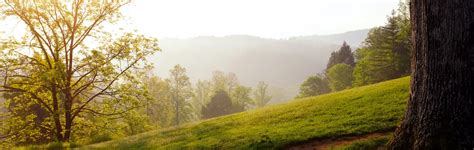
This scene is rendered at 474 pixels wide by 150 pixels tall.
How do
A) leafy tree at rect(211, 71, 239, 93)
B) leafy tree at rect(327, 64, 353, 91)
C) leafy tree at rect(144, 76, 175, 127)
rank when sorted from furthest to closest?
leafy tree at rect(211, 71, 239, 93), leafy tree at rect(327, 64, 353, 91), leafy tree at rect(144, 76, 175, 127)

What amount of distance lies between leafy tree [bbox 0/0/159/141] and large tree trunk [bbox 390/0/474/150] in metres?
21.1

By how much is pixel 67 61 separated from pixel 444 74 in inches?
967

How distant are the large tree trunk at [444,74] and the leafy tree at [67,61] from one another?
21087 mm

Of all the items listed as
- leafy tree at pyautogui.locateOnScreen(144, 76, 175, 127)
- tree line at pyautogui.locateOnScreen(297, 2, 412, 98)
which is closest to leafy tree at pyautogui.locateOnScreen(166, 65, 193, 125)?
leafy tree at pyautogui.locateOnScreen(144, 76, 175, 127)

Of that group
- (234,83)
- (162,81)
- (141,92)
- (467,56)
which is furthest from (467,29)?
(234,83)

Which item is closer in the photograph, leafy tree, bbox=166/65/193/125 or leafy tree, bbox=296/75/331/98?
leafy tree, bbox=166/65/193/125

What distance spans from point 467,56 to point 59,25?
24643 mm

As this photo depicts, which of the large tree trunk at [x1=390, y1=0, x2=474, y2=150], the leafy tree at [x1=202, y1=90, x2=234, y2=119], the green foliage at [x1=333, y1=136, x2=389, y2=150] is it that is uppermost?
the large tree trunk at [x1=390, y1=0, x2=474, y2=150]

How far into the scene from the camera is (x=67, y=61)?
84.6 ft

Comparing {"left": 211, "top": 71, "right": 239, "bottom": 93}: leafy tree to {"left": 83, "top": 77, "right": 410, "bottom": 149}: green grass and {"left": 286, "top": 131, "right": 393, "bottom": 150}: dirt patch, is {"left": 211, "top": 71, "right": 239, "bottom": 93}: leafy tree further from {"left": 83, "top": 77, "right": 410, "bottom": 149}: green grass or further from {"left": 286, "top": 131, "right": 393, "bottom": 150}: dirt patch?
{"left": 286, "top": 131, "right": 393, "bottom": 150}: dirt patch

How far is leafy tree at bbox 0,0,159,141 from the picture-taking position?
2422 centimetres

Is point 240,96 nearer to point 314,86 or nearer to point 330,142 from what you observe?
point 314,86

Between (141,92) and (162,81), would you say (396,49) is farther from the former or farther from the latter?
(141,92)

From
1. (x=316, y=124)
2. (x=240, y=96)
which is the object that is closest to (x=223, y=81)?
(x=240, y=96)
